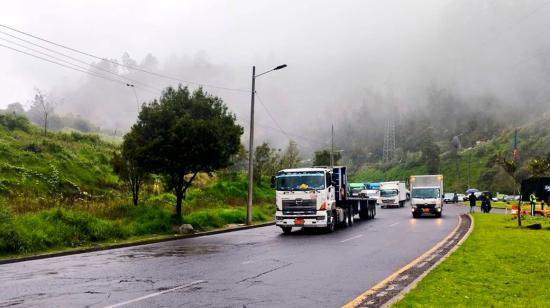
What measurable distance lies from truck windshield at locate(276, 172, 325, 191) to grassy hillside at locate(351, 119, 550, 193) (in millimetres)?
92121

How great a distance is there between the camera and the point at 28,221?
17.9 meters

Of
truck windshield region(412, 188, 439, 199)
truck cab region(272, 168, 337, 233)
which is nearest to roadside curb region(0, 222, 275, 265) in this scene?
truck cab region(272, 168, 337, 233)

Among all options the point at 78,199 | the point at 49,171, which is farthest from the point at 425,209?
the point at 49,171

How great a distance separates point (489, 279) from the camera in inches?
396

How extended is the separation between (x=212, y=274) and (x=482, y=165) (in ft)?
484

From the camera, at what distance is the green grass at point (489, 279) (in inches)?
316

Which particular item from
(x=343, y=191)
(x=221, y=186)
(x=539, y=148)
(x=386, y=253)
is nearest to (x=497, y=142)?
(x=539, y=148)

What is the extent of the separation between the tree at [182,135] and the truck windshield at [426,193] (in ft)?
55.9

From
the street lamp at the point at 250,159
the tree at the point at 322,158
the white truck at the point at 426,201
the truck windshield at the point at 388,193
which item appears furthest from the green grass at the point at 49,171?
the tree at the point at 322,158

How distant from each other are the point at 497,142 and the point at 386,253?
160m

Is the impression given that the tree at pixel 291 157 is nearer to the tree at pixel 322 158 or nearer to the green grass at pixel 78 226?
the tree at pixel 322 158

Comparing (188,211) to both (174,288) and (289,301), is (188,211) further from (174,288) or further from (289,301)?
(289,301)

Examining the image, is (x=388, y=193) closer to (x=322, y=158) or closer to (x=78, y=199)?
(x=322, y=158)

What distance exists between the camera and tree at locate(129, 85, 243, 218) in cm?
2316
